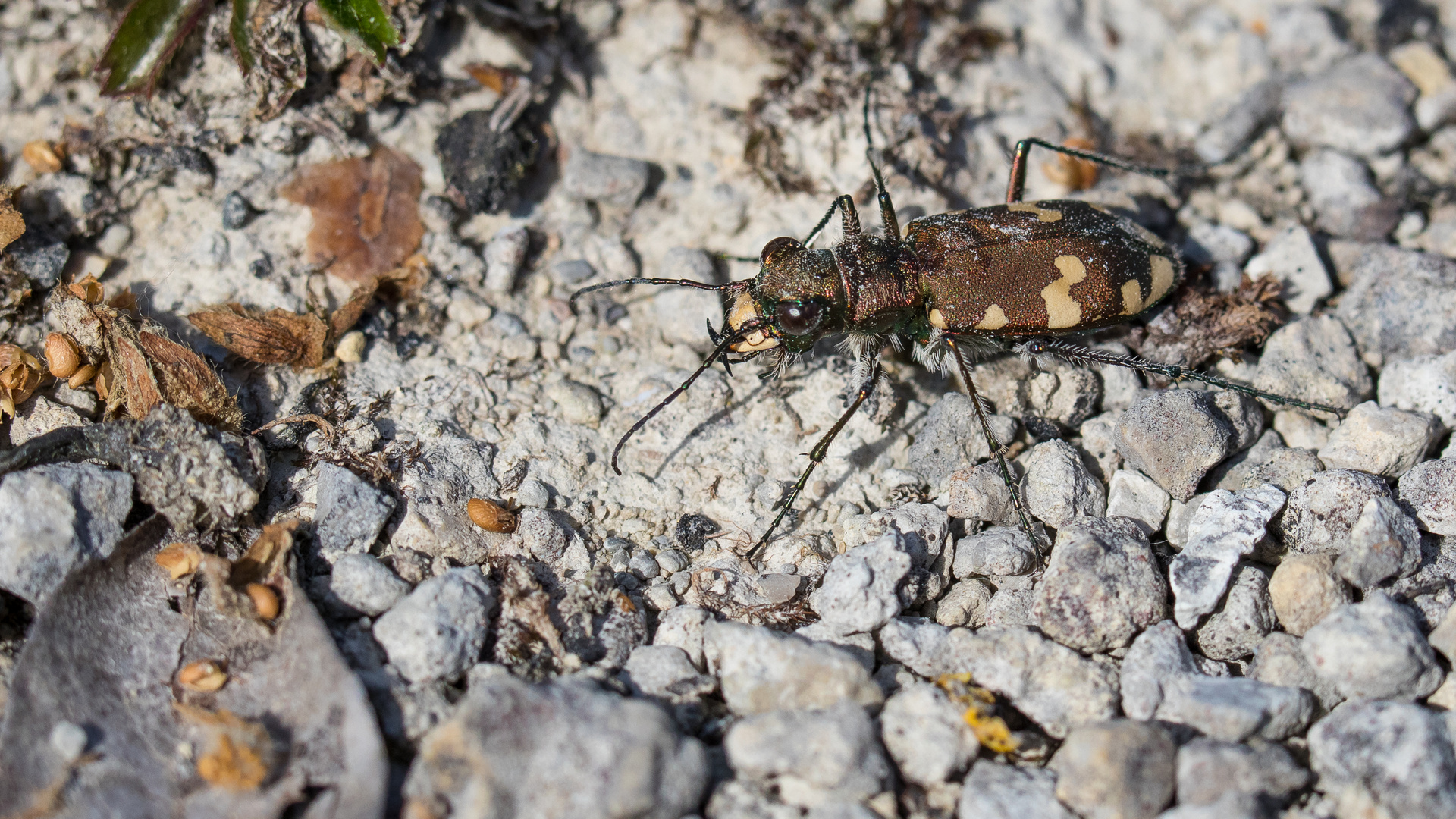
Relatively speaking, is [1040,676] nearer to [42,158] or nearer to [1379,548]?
[1379,548]

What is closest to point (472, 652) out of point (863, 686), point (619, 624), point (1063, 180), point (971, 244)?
point (619, 624)

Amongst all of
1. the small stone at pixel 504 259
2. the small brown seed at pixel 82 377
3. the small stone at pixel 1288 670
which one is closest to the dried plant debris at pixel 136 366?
the small brown seed at pixel 82 377

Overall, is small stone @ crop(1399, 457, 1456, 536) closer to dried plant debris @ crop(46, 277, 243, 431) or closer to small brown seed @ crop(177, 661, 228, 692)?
small brown seed @ crop(177, 661, 228, 692)

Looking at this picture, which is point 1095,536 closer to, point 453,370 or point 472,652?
point 472,652

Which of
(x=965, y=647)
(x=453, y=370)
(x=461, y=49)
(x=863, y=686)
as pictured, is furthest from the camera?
(x=461, y=49)

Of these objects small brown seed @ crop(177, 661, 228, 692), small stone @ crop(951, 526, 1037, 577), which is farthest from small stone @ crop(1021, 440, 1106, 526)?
small brown seed @ crop(177, 661, 228, 692)

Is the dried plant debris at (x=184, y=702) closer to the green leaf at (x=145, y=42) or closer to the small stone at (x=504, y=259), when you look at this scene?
the small stone at (x=504, y=259)
